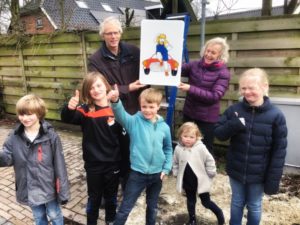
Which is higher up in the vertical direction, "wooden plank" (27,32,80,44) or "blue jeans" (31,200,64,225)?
"wooden plank" (27,32,80,44)

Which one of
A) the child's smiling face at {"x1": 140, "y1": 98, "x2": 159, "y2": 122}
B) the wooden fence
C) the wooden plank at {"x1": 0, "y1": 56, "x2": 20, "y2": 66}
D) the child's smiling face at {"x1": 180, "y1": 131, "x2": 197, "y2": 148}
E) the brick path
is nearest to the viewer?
the child's smiling face at {"x1": 140, "y1": 98, "x2": 159, "y2": 122}

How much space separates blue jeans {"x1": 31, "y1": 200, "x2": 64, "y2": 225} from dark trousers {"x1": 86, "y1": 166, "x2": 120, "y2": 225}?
0.93 feet

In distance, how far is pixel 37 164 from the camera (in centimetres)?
227

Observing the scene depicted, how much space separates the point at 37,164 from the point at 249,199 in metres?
1.75

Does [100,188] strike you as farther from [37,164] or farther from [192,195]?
[192,195]

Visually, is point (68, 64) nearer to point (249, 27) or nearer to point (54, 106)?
point (54, 106)

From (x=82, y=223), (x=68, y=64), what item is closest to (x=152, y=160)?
(x=82, y=223)

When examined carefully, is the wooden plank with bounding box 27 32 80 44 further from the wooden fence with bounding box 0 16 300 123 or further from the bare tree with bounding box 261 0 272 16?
the bare tree with bounding box 261 0 272 16

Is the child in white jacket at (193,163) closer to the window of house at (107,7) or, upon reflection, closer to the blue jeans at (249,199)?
the blue jeans at (249,199)

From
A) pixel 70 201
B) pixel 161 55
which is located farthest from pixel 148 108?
pixel 70 201

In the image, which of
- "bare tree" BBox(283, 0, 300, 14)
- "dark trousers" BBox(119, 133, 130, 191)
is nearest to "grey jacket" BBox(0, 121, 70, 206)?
"dark trousers" BBox(119, 133, 130, 191)

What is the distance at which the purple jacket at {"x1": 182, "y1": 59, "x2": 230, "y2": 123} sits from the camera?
9.57 feet

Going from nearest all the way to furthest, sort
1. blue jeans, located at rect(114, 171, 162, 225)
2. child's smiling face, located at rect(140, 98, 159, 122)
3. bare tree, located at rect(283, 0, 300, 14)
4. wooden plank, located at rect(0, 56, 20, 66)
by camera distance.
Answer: child's smiling face, located at rect(140, 98, 159, 122)
blue jeans, located at rect(114, 171, 162, 225)
bare tree, located at rect(283, 0, 300, 14)
wooden plank, located at rect(0, 56, 20, 66)

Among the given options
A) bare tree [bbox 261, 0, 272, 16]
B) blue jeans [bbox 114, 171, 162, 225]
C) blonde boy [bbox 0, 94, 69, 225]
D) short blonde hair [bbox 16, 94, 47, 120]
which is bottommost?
blue jeans [bbox 114, 171, 162, 225]
